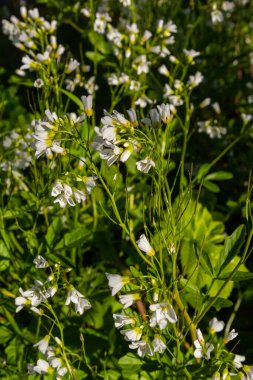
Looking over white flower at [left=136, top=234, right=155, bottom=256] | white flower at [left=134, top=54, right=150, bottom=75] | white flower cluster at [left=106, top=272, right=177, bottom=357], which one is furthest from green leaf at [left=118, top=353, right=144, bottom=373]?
white flower at [left=134, top=54, right=150, bottom=75]

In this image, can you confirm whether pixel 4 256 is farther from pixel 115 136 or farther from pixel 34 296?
pixel 115 136

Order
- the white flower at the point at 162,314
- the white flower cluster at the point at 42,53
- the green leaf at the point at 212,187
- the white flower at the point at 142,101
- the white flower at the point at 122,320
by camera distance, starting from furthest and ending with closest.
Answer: the white flower at the point at 142,101 → the green leaf at the point at 212,187 → the white flower cluster at the point at 42,53 → the white flower at the point at 122,320 → the white flower at the point at 162,314

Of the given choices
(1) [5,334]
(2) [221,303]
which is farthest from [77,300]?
(1) [5,334]

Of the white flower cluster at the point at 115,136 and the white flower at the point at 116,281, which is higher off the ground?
the white flower cluster at the point at 115,136

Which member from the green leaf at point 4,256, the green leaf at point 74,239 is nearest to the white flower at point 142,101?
the green leaf at point 74,239

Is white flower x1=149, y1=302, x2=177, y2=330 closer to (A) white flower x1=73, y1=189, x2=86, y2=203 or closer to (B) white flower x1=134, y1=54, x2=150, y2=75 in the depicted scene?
(A) white flower x1=73, y1=189, x2=86, y2=203

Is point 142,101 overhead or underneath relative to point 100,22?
underneath

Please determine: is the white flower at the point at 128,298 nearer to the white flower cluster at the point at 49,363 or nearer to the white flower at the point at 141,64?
the white flower cluster at the point at 49,363
